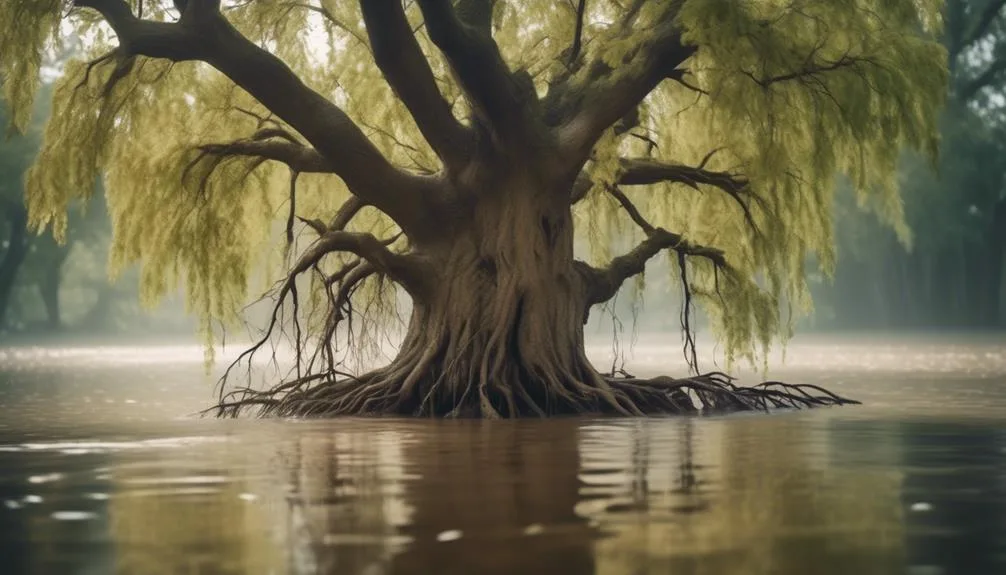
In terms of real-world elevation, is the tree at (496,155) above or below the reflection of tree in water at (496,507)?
above

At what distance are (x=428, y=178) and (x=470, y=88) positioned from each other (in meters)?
1.54

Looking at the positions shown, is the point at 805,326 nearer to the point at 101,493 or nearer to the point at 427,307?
the point at 427,307

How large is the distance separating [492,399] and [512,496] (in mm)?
8053

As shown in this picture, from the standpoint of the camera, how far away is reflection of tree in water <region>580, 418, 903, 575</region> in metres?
5.27

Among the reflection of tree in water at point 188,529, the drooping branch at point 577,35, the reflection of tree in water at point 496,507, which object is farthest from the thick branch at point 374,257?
the reflection of tree in water at point 188,529

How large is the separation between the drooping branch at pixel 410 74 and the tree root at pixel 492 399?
2.36 meters

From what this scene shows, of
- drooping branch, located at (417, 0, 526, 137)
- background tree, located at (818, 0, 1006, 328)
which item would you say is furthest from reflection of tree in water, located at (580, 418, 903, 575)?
background tree, located at (818, 0, 1006, 328)

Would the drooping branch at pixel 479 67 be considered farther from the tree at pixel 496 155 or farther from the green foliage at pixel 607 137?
the green foliage at pixel 607 137

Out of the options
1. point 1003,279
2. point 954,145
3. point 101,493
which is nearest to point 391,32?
point 101,493

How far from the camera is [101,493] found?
310 inches

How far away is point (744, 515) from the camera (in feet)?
21.5

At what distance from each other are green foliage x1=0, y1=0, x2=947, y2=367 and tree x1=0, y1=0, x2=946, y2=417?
3 cm

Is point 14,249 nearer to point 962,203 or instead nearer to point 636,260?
point 962,203

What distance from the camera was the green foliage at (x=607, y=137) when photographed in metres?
15.0
